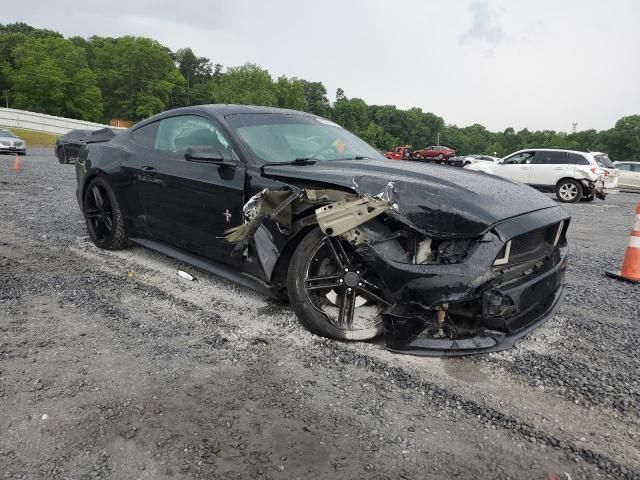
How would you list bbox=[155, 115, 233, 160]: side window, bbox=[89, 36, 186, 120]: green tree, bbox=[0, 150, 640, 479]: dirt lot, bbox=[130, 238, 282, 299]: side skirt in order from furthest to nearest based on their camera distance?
bbox=[89, 36, 186, 120]: green tree → bbox=[155, 115, 233, 160]: side window → bbox=[130, 238, 282, 299]: side skirt → bbox=[0, 150, 640, 479]: dirt lot

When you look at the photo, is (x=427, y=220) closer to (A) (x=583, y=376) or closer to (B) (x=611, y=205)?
(A) (x=583, y=376)

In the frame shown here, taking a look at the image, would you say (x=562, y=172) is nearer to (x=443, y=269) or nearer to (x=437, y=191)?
(x=437, y=191)

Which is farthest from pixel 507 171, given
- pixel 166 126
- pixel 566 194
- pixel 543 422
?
pixel 543 422

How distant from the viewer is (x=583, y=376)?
9.02ft

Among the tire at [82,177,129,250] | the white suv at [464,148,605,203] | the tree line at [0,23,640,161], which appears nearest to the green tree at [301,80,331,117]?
the tree line at [0,23,640,161]

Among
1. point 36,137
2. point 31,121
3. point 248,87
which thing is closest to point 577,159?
point 36,137

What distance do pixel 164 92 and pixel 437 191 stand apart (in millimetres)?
82200

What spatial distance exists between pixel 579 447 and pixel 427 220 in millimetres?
1296

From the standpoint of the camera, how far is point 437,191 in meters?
2.84

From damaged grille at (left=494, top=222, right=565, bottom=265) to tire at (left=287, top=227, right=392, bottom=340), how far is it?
0.76 metres

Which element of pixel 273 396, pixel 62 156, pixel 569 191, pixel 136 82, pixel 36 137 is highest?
pixel 136 82

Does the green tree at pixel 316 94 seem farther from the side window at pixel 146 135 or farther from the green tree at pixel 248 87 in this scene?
the side window at pixel 146 135

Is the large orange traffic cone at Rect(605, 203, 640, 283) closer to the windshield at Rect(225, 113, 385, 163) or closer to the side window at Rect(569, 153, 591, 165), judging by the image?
the windshield at Rect(225, 113, 385, 163)

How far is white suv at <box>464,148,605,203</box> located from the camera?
44.4 ft
